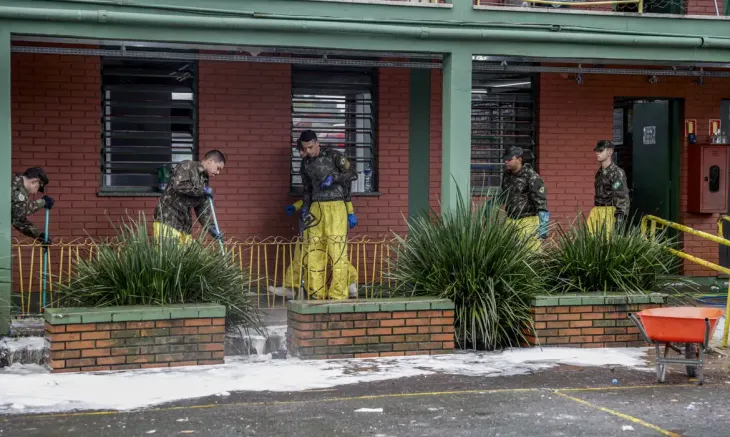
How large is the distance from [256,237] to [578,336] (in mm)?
4729

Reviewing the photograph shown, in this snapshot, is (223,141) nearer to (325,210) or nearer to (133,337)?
(325,210)

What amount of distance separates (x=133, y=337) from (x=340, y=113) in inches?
234

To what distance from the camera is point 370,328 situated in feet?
30.2

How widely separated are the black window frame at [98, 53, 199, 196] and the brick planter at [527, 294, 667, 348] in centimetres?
521

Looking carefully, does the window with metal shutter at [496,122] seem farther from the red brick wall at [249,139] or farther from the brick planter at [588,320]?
the brick planter at [588,320]

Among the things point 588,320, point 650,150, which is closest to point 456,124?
point 588,320

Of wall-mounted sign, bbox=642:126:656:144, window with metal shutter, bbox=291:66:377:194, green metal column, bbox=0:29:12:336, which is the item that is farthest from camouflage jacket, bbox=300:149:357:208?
wall-mounted sign, bbox=642:126:656:144

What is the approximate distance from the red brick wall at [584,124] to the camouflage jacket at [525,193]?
2343mm

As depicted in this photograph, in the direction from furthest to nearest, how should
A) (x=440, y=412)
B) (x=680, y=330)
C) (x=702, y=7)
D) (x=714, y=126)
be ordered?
(x=714, y=126) → (x=702, y=7) → (x=680, y=330) → (x=440, y=412)

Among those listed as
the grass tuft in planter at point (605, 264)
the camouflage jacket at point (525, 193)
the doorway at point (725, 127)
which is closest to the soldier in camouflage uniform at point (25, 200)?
the camouflage jacket at point (525, 193)

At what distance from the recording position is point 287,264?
13273mm

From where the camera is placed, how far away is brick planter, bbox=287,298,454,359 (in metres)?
9.05

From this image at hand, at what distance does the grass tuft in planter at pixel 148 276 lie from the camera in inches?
352

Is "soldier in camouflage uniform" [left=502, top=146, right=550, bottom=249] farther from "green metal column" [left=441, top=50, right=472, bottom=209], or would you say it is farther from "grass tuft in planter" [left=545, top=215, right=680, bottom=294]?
"grass tuft in planter" [left=545, top=215, right=680, bottom=294]
